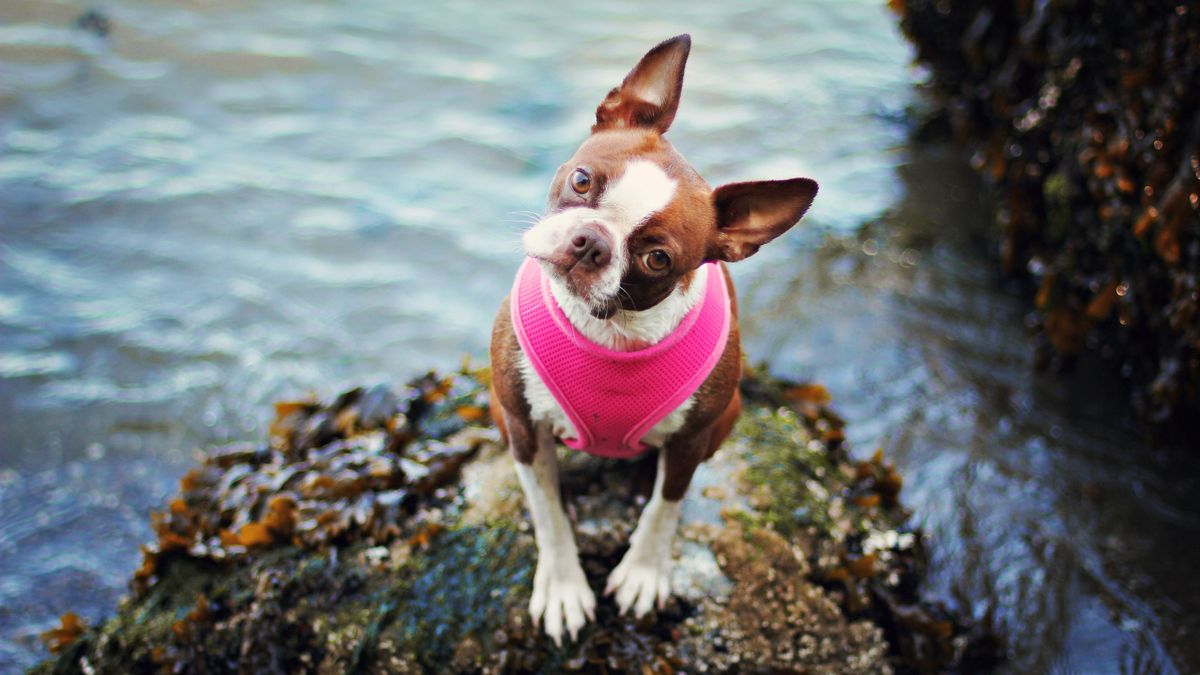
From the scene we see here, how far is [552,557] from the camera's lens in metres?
3.31

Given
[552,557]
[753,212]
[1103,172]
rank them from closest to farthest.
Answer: [753,212], [552,557], [1103,172]

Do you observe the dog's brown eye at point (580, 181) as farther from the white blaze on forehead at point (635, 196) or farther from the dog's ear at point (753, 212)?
the dog's ear at point (753, 212)

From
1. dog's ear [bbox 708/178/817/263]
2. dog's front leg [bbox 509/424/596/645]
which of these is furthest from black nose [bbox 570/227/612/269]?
dog's front leg [bbox 509/424/596/645]

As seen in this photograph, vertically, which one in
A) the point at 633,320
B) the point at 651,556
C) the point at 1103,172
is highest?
the point at 633,320

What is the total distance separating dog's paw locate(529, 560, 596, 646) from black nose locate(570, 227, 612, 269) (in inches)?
54.9

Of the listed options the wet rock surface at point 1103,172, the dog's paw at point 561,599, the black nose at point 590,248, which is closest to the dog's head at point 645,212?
the black nose at point 590,248

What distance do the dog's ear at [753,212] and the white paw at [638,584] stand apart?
1.32m

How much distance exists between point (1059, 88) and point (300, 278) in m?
5.48

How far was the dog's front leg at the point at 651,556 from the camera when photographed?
126 inches

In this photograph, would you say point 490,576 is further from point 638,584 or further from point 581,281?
point 581,281

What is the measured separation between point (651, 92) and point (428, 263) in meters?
4.68

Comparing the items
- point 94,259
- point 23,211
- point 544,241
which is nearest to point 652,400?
point 544,241

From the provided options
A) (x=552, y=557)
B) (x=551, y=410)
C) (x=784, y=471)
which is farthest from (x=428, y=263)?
(x=551, y=410)

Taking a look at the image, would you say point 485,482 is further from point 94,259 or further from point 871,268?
point 94,259
